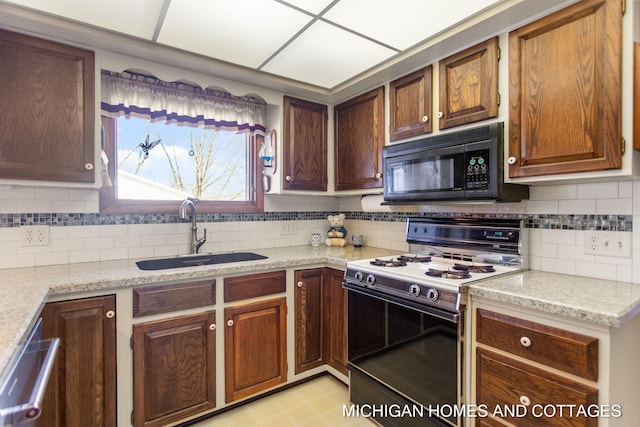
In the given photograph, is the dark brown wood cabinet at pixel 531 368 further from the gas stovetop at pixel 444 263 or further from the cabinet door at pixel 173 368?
the cabinet door at pixel 173 368

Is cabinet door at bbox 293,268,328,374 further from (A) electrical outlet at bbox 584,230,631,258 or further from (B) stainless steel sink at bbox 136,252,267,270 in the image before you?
(A) electrical outlet at bbox 584,230,631,258

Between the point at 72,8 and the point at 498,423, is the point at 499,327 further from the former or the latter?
the point at 72,8

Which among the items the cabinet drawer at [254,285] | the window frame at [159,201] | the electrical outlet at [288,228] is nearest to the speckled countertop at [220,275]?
the cabinet drawer at [254,285]

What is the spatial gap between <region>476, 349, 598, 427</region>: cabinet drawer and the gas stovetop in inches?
10.9

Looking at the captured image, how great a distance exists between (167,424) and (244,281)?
82cm

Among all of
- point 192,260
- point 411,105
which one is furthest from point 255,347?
point 411,105

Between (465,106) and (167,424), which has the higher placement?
(465,106)

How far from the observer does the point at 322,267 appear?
7.47 ft

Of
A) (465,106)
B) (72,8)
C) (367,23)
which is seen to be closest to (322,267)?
(465,106)

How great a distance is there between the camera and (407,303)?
163 cm

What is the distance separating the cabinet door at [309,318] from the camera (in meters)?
2.19

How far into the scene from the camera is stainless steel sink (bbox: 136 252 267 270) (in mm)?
2070

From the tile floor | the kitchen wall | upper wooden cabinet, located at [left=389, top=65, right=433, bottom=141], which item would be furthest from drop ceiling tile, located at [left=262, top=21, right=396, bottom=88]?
the tile floor

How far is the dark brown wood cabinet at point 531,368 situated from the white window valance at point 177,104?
2.03 m
